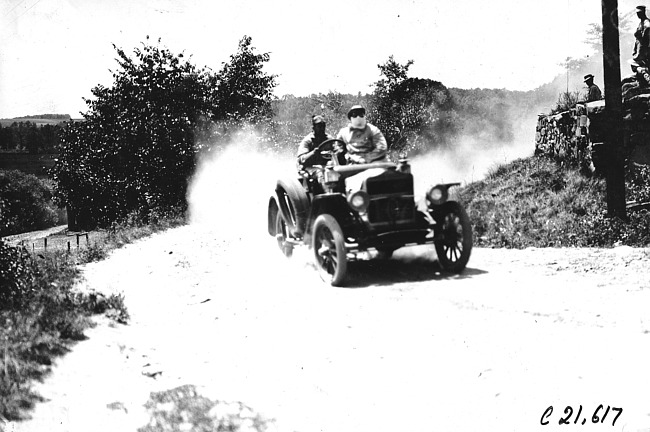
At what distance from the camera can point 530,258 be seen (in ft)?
31.5

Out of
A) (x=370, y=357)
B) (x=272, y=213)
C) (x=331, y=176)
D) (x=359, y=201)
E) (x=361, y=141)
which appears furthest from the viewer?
(x=272, y=213)

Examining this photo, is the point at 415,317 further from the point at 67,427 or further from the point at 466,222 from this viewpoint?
the point at 67,427

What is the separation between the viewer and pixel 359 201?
8234 mm

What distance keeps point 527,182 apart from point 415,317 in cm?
924

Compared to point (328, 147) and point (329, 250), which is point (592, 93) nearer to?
point (328, 147)

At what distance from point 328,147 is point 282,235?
1792mm

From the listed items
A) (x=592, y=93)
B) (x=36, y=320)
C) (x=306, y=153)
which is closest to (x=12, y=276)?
(x=36, y=320)

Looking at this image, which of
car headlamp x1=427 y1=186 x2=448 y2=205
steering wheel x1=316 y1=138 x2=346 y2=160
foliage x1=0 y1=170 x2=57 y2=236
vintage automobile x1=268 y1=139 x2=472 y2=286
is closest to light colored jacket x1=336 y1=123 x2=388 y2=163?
steering wheel x1=316 y1=138 x2=346 y2=160

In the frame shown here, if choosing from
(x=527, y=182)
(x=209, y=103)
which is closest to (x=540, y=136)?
(x=527, y=182)

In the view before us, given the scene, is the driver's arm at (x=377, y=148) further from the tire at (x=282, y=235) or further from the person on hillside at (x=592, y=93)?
the person on hillside at (x=592, y=93)

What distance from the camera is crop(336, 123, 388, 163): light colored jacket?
9578 mm

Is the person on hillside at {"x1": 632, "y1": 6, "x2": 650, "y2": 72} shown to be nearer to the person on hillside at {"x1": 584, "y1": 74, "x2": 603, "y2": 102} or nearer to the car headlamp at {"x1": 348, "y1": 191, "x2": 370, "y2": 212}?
the person on hillside at {"x1": 584, "y1": 74, "x2": 603, "y2": 102}

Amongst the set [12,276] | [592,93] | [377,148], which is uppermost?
[592,93]

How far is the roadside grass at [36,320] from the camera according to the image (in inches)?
172
